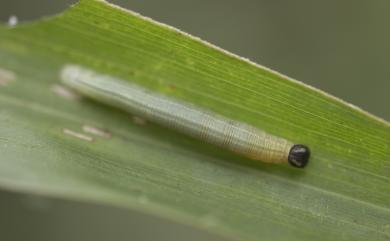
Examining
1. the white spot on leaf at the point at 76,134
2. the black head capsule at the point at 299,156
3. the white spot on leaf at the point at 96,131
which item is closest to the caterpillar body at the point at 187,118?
the black head capsule at the point at 299,156

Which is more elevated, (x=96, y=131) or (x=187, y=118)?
(x=187, y=118)

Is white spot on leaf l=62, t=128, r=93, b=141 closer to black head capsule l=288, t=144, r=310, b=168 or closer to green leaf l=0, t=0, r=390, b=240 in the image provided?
green leaf l=0, t=0, r=390, b=240

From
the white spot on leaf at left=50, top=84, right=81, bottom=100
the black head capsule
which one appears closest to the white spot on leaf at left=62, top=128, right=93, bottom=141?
the white spot on leaf at left=50, top=84, right=81, bottom=100

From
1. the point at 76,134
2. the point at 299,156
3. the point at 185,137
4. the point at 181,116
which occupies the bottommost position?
the point at 76,134

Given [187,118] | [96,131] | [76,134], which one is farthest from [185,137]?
[76,134]

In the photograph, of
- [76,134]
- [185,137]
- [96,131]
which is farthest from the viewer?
[185,137]

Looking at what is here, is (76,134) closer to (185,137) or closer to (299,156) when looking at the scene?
(185,137)

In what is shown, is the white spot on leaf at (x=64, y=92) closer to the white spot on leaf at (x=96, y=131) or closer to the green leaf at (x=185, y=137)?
the green leaf at (x=185, y=137)
